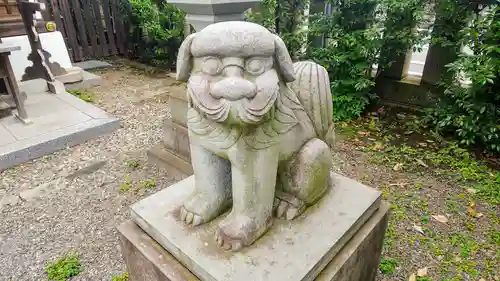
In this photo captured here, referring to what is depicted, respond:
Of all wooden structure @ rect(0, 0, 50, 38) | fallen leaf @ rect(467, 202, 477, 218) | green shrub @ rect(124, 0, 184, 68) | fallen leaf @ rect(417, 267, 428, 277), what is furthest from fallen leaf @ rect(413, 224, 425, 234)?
wooden structure @ rect(0, 0, 50, 38)

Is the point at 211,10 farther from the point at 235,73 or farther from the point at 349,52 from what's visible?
the point at 349,52

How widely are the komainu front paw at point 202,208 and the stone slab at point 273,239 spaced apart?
0.03m

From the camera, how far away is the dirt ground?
216 centimetres

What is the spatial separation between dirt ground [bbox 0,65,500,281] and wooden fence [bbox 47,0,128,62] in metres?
4.00

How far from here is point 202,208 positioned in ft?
4.70

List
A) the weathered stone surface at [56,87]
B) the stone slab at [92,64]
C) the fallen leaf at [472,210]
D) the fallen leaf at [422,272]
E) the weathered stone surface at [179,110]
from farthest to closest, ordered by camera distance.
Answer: the stone slab at [92,64] < the weathered stone surface at [56,87] < the weathered stone surface at [179,110] < the fallen leaf at [472,210] < the fallen leaf at [422,272]

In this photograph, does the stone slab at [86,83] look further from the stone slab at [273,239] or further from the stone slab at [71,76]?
the stone slab at [273,239]

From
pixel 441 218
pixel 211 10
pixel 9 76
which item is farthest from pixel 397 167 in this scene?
pixel 9 76

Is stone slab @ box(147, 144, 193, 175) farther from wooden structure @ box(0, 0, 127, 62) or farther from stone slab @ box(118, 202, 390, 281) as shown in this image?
wooden structure @ box(0, 0, 127, 62)

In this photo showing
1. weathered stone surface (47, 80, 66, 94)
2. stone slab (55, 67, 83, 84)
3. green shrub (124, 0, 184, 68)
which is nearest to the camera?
weathered stone surface (47, 80, 66, 94)

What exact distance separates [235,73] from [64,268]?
1833mm

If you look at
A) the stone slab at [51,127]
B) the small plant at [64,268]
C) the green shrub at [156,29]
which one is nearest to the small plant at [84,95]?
the stone slab at [51,127]

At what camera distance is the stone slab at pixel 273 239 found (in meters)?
1.25

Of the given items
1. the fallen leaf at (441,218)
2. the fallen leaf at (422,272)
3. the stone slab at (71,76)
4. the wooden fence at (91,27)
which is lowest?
the fallen leaf at (422,272)
